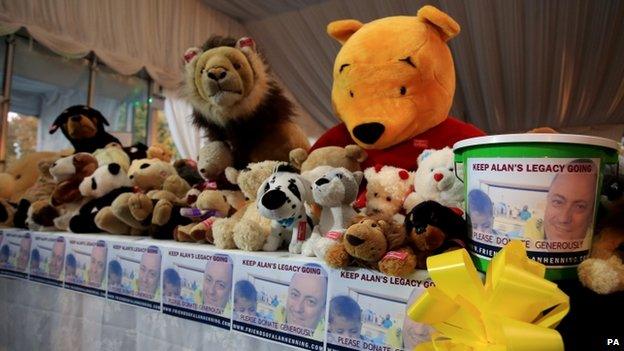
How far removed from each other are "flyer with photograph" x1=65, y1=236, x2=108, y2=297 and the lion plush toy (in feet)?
1.02

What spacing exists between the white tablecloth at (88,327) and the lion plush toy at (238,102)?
363 millimetres

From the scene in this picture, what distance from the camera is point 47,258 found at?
946 millimetres

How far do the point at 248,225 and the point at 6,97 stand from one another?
264cm

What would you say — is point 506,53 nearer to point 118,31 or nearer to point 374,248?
point 118,31

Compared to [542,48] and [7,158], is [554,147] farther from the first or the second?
[542,48]

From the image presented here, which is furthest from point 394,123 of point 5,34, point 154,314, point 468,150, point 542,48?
point 542,48

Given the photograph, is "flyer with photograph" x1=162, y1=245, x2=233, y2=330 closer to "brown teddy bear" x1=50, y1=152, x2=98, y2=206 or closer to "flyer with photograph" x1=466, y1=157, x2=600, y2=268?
"flyer with photograph" x1=466, y1=157, x2=600, y2=268

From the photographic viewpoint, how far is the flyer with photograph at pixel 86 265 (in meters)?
0.83

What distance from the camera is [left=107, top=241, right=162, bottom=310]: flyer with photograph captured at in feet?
2.40

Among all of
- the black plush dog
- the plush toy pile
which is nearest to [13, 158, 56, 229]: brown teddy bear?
the plush toy pile

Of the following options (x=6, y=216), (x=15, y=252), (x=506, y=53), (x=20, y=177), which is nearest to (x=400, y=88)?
(x=15, y=252)

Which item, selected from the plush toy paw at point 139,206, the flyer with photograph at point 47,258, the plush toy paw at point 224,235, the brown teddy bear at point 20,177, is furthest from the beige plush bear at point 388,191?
A: the brown teddy bear at point 20,177

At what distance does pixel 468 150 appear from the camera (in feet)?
1.48

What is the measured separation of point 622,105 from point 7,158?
15.8 ft
